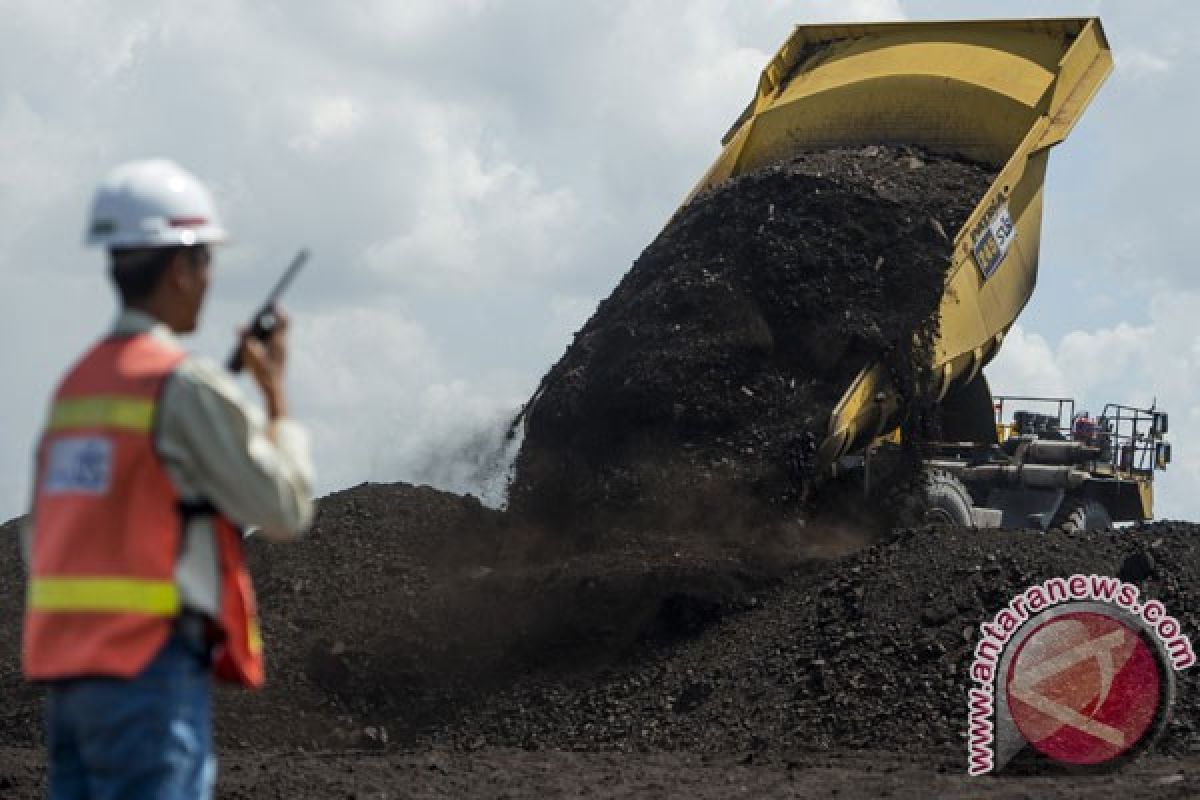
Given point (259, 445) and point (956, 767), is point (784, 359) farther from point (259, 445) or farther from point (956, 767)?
point (259, 445)

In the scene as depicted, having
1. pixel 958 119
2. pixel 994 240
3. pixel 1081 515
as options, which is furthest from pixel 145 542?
pixel 1081 515

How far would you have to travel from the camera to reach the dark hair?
3.05 m

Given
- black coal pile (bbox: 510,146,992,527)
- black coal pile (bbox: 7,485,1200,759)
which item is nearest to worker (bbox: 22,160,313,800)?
black coal pile (bbox: 7,485,1200,759)

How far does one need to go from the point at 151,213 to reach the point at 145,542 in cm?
57

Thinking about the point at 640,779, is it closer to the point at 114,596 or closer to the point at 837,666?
the point at 837,666

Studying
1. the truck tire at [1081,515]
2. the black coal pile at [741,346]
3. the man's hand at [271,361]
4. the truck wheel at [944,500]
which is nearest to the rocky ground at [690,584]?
the black coal pile at [741,346]

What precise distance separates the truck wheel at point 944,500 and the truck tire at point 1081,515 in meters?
1.84

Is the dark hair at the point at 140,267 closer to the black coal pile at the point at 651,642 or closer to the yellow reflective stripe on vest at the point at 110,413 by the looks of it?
the yellow reflective stripe on vest at the point at 110,413

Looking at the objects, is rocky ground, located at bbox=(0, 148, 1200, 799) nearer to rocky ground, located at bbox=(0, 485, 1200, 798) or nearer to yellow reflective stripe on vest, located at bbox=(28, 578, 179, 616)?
rocky ground, located at bbox=(0, 485, 1200, 798)

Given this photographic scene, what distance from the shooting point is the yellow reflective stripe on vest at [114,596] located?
285 cm

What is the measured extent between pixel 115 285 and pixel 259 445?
0.44 meters

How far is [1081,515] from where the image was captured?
15344 mm

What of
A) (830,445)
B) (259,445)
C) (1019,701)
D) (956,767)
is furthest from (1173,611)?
(259,445)

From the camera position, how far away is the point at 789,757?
8445 millimetres
